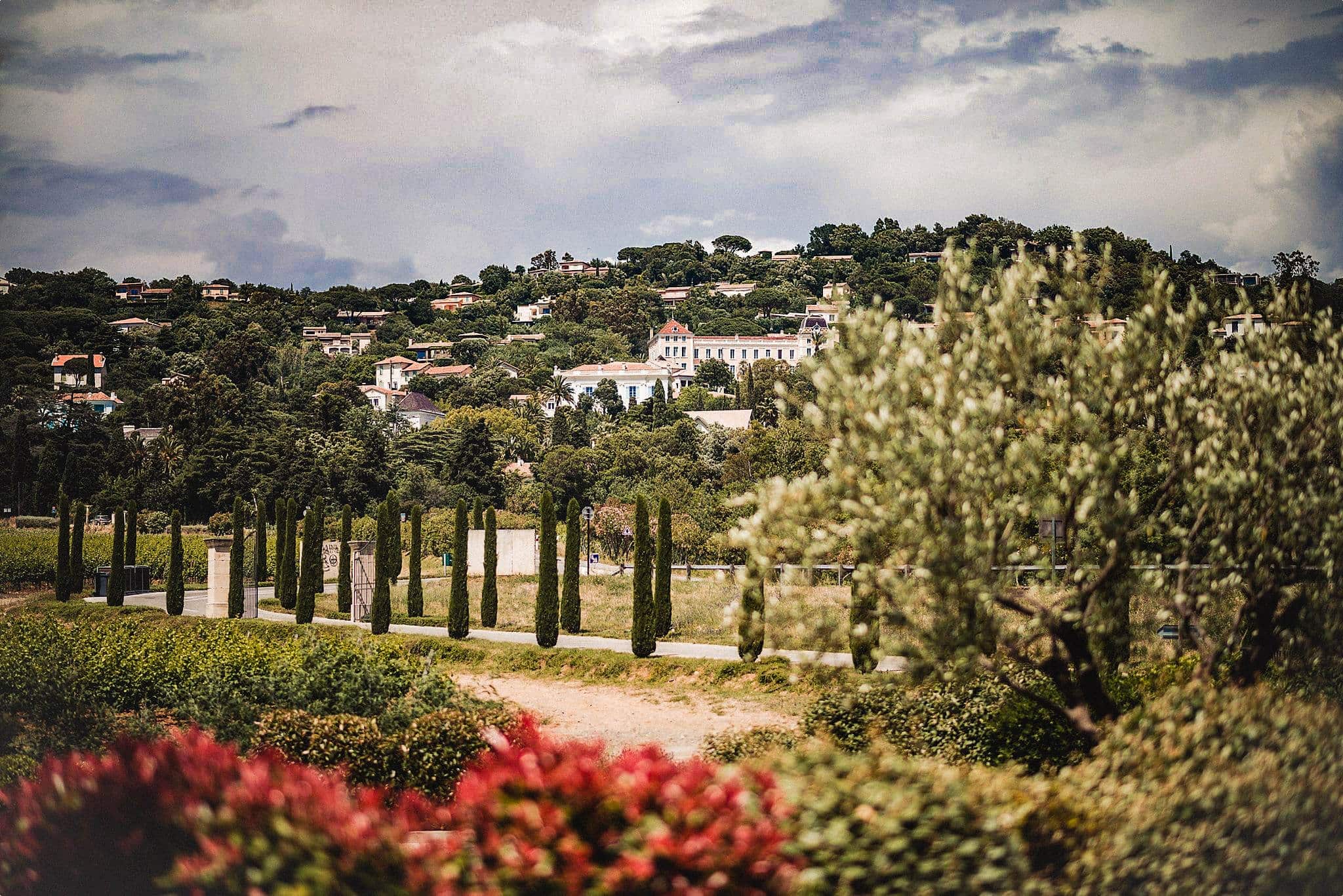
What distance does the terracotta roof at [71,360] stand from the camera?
141 feet

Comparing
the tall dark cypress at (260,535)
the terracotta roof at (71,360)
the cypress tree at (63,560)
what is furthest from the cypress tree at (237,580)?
the terracotta roof at (71,360)

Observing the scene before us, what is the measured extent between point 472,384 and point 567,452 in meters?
32.1

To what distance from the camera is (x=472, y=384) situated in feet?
272

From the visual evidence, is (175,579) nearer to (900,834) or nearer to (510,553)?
(510,553)

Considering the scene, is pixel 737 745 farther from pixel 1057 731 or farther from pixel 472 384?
pixel 472 384

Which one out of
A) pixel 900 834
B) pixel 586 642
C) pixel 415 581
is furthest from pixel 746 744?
pixel 415 581

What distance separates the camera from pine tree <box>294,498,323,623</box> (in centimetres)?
2373

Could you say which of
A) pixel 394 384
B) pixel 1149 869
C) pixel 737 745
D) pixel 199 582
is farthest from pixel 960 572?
pixel 394 384

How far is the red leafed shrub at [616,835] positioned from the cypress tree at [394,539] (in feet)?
60.7

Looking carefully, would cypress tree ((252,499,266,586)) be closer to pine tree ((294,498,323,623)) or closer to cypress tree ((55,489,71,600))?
pine tree ((294,498,323,623))

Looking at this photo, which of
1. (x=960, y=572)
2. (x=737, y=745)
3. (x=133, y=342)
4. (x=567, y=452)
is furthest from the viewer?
(x=133, y=342)

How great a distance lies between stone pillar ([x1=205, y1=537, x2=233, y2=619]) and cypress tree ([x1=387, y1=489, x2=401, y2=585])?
13.8ft

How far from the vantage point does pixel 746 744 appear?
A: 33.7ft

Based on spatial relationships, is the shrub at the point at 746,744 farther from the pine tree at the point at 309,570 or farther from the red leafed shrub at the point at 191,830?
the pine tree at the point at 309,570
